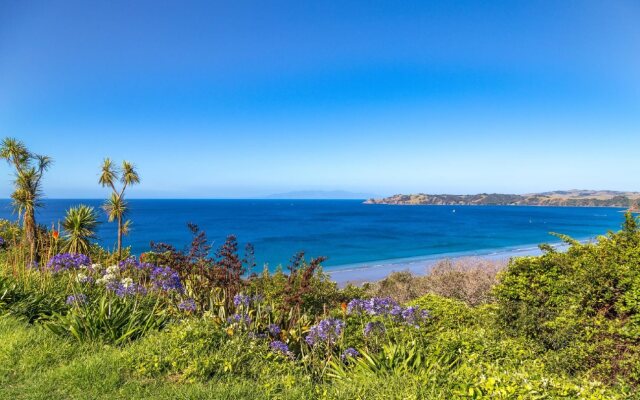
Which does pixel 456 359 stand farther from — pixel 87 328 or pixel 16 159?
pixel 16 159

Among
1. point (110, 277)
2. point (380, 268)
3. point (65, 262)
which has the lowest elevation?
point (380, 268)

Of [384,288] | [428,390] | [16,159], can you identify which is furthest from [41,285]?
[384,288]

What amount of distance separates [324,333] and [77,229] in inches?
443

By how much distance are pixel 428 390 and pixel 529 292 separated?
3629mm

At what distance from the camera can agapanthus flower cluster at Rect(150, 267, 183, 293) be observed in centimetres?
540

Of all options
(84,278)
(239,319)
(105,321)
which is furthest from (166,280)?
(84,278)

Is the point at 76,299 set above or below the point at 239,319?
above

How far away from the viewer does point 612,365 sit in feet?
14.9

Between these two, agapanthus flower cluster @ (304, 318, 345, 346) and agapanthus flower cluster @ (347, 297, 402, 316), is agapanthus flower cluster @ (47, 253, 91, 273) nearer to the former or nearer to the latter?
agapanthus flower cluster @ (304, 318, 345, 346)

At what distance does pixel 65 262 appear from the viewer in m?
6.20

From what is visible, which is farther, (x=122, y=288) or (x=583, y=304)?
(x=122, y=288)

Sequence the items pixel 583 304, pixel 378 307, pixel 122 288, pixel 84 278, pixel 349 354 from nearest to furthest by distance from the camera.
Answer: pixel 349 354
pixel 378 307
pixel 583 304
pixel 122 288
pixel 84 278

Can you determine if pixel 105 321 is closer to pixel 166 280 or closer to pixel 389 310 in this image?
pixel 166 280

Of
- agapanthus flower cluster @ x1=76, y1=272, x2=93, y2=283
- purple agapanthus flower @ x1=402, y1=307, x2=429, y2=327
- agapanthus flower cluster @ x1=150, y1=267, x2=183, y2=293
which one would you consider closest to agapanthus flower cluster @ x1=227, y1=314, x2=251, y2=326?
agapanthus flower cluster @ x1=150, y1=267, x2=183, y2=293
